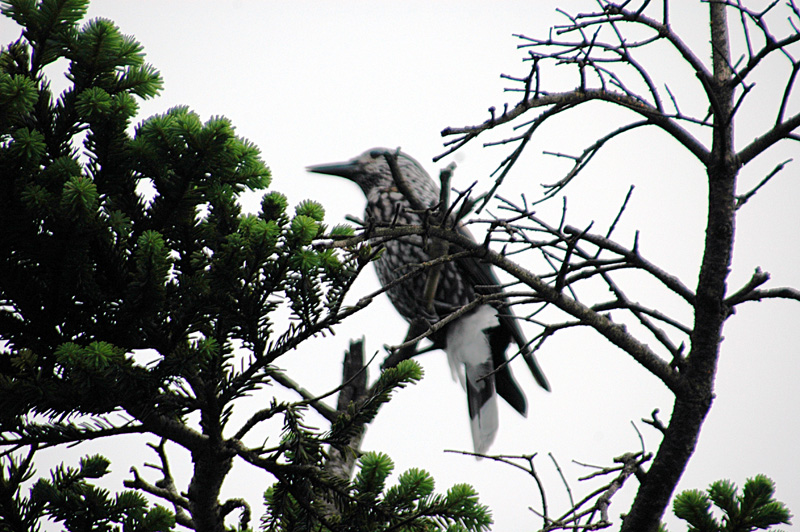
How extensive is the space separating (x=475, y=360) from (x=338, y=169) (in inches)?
55.1

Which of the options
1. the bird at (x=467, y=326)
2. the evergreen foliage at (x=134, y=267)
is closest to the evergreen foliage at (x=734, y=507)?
the evergreen foliage at (x=134, y=267)

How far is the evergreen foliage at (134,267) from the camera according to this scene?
1346mm

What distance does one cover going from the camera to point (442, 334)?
12.0 ft

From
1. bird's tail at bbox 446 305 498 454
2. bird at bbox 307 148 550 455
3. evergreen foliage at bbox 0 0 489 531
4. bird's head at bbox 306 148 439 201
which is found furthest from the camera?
bird's head at bbox 306 148 439 201

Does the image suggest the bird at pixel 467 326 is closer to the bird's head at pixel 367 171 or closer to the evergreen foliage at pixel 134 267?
the bird's head at pixel 367 171

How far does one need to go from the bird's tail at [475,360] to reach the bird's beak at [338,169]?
1119 millimetres

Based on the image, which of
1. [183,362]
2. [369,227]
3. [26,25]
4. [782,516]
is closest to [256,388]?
[183,362]

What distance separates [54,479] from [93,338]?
1.51 ft

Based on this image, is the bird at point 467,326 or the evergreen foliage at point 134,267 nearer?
the evergreen foliage at point 134,267

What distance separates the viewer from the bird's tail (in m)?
3.56

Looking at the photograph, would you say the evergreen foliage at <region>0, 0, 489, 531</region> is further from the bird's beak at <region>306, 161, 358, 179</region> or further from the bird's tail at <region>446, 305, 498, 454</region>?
the bird's beak at <region>306, 161, 358, 179</region>

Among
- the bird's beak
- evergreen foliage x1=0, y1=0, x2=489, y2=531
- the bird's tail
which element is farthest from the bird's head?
evergreen foliage x1=0, y1=0, x2=489, y2=531

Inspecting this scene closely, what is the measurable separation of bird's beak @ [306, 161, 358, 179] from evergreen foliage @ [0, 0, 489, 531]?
246 cm

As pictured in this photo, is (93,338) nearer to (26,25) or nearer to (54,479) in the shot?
(54,479)
